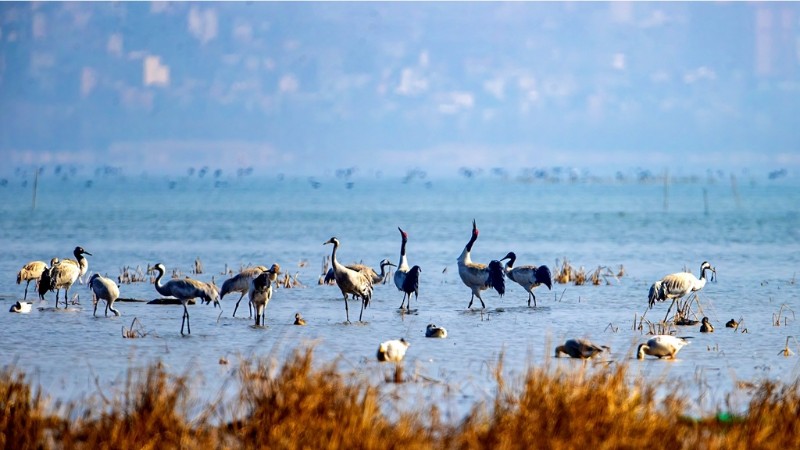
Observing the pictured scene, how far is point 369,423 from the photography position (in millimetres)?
8219

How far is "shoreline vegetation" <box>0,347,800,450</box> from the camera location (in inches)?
320

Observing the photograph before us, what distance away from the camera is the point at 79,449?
8.12 m

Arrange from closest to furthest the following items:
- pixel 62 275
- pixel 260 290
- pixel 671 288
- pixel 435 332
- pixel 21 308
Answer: pixel 435 332 < pixel 260 290 < pixel 671 288 < pixel 21 308 < pixel 62 275

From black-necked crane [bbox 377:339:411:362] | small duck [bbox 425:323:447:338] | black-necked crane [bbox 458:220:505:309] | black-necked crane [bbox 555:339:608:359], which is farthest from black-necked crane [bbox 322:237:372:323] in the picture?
black-necked crane [bbox 555:339:608:359]

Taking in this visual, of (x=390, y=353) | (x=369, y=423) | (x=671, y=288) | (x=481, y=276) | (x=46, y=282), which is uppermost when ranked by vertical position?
(x=481, y=276)

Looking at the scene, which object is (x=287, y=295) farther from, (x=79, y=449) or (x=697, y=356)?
(x=79, y=449)

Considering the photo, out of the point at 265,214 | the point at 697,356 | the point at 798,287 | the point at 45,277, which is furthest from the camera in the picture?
the point at 265,214

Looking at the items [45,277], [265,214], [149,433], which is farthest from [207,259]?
[265,214]

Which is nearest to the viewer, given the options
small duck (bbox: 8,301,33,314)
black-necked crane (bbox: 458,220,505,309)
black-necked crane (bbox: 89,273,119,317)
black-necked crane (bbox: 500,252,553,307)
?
black-necked crane (bbox: 89,273,119,317)

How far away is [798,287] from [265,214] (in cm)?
5802

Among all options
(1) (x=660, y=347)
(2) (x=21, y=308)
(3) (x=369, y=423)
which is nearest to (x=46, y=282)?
(2) (x=21, y=308)

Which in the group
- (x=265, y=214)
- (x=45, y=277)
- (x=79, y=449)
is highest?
(x=265, y=214)

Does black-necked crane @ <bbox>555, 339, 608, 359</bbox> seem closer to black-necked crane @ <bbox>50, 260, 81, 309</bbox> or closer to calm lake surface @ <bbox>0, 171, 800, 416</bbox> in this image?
calm lake surface @ <bbox>0, 171, 800, 416</bbox>

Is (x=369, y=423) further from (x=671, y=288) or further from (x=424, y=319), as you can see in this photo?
(x=671, y=288)
